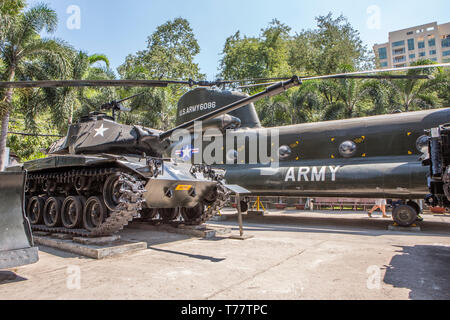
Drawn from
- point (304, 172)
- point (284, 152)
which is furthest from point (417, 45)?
point (304, 172)

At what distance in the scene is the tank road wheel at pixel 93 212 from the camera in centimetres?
723

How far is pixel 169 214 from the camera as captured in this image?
10586 millimetres

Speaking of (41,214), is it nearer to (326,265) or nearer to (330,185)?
(326,265)

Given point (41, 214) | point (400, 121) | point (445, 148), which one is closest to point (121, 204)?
point (41, 214)

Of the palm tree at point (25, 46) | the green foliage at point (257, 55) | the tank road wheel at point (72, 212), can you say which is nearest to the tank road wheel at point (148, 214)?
the tank road wheel at point (72, 212)

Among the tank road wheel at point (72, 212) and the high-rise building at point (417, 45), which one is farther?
the high-rise building at point (417, 45)

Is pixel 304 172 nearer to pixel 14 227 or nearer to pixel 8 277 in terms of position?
pixel 14 227

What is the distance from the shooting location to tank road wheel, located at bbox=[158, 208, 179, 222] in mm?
10500

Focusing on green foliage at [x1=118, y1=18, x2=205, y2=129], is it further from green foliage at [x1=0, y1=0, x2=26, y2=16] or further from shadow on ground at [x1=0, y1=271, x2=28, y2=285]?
shadow on ground at [x1=0, y1=271, x2=28, y2=285]

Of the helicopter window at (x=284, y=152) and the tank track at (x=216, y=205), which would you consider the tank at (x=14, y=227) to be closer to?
the tank track at (x=216, y=205)

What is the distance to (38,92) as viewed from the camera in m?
18.3

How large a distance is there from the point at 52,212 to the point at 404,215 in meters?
9.76

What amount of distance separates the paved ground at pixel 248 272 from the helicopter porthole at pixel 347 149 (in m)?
3.95
